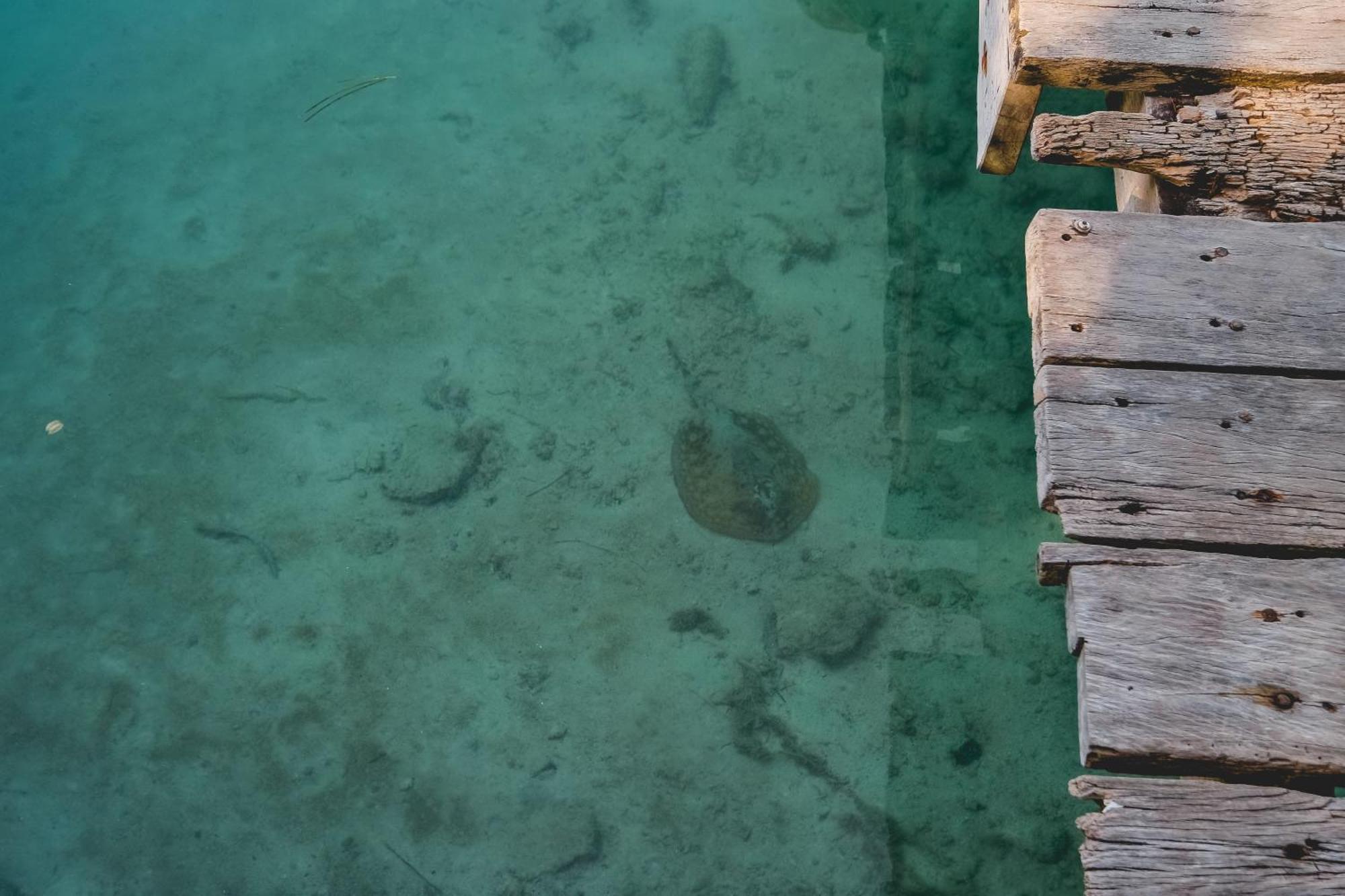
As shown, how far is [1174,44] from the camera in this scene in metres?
3.00

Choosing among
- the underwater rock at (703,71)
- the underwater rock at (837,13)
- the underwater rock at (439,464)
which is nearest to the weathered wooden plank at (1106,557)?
the underwater rock at (439,464)

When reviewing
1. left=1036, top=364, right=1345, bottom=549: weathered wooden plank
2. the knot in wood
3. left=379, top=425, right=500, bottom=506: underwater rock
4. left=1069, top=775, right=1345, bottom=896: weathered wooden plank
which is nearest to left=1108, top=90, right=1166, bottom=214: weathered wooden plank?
left=1036, top=364, right=1345, bottom=549: weathered wooden plank

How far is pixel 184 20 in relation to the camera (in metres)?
5.34

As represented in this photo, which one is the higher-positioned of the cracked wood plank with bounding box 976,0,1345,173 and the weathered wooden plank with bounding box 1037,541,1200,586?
the cracked wood plank with bounding box 976,0,1345,173

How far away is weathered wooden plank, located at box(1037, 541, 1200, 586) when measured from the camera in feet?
8.18

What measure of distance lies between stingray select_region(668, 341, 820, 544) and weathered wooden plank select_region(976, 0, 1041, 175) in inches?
51.3

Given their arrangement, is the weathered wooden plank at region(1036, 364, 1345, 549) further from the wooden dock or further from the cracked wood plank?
the cracked wood plank

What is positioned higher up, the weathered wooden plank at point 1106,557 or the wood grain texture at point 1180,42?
the wood grain texture at point 1180,42

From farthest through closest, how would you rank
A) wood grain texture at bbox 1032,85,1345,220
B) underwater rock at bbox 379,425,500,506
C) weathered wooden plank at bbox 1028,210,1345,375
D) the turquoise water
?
underwater rock at bbox 379,425,500,506, the turquoise water, wood grain texture at bbox 1032,85,1345,220, weathered wooden plank at bbox 1028,210,1345,375

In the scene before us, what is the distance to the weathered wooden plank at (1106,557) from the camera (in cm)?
249

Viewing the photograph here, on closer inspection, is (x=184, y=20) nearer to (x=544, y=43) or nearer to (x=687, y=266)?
(x=544, y=43)

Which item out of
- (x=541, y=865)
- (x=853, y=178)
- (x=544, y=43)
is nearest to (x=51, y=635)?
(x=541, y=865)

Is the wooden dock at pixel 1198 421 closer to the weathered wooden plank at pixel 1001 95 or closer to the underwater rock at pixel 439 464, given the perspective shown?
the weathered wooden plank at pixel 1001 95

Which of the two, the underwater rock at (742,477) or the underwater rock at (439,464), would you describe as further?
the underwater rock at (439,464)
